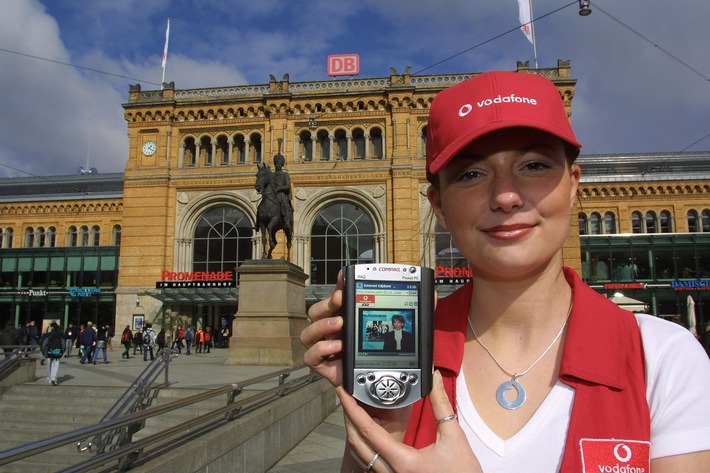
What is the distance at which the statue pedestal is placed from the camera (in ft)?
48.2

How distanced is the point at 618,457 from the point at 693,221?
41.1m

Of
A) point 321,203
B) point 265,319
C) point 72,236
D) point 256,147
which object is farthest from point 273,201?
point 72,236

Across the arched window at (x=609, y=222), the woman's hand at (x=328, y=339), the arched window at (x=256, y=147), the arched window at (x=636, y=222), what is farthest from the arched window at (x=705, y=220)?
the woman's hand at (x=328, y=339)

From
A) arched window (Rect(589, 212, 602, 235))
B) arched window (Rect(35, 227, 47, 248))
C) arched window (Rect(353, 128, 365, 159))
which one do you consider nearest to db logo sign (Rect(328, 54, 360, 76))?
arched window (Rect(353, 128, 365, 159))

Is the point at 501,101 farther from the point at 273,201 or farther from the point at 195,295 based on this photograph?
the point at 195,295

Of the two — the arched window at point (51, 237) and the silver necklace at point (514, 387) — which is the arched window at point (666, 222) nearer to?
the silver necklace at point (514, 387)

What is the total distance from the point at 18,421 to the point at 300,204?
77.5 feet

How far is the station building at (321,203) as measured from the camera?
31.4 m

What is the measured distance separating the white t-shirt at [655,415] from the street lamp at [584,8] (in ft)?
41.5

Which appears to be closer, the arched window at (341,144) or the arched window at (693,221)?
the arched window at (341,144)

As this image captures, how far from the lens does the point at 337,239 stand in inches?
1260

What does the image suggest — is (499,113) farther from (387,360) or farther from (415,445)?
(415,445)

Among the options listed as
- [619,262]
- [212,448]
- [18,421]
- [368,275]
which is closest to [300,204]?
[619,262]

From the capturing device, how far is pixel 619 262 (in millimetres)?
34156
